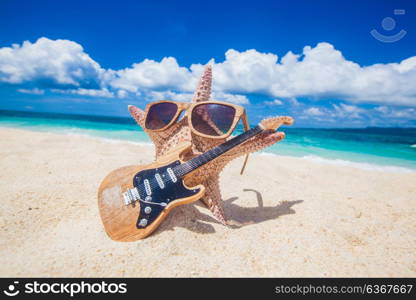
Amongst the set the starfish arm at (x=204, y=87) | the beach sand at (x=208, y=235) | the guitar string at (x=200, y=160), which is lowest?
the beach sand at (x=208, y=235)

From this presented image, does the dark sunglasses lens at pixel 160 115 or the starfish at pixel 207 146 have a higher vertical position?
the dark sunglasses lens at pixel 160 115

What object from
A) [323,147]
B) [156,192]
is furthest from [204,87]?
[323,147]

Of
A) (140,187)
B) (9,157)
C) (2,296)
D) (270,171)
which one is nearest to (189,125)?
(140,187)

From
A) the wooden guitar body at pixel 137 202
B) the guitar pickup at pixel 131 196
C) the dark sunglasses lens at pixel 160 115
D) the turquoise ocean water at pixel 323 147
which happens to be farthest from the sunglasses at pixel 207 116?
the guitar pickup at pixel 131 196

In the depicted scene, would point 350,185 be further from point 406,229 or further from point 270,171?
point 406,229

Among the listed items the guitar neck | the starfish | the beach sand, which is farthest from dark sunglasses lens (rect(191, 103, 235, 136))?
the beach sand

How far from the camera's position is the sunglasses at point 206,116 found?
2.27 metres

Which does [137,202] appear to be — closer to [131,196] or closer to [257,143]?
[131,196]

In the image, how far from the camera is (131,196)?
69.6 inches

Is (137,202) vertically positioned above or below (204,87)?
below

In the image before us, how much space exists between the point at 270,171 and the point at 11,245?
4737 mm

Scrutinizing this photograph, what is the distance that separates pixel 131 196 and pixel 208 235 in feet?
2.62

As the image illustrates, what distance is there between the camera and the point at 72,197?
2.53 meters

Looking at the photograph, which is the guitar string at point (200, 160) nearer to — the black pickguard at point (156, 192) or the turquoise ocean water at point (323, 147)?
the black pickguard at point (156, 192)
